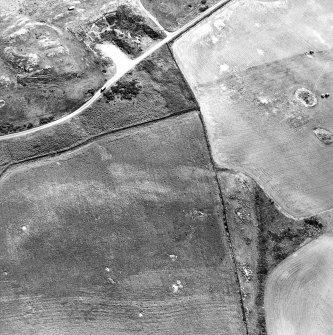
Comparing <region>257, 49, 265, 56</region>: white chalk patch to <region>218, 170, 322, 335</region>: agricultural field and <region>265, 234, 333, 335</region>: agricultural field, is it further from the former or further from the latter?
<region>265, 234, 333, 335</region>: agricultural field

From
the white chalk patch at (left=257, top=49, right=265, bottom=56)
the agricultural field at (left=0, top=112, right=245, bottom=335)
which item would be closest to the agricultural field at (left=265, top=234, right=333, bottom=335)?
the agricultural field at (left=0, top=112, right=245, bottom=335)

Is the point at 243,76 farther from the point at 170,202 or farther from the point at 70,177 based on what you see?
the point at 70,177

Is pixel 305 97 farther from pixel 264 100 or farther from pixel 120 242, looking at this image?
pixel 120 242

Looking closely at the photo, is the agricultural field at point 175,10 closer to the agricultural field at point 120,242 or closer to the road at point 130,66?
the road at point 130,66

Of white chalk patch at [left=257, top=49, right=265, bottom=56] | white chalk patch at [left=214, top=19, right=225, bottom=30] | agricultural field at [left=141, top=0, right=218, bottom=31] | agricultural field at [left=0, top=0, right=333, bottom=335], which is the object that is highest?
agricultural field at [left=141, top=0, right=218, bottom=31]

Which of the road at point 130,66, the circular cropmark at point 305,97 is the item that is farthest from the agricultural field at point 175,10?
the circular cropmark at point 305,97

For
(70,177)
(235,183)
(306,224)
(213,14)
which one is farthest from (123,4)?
(306,224)

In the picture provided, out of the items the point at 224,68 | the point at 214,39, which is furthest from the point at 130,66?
the point at 224,68
